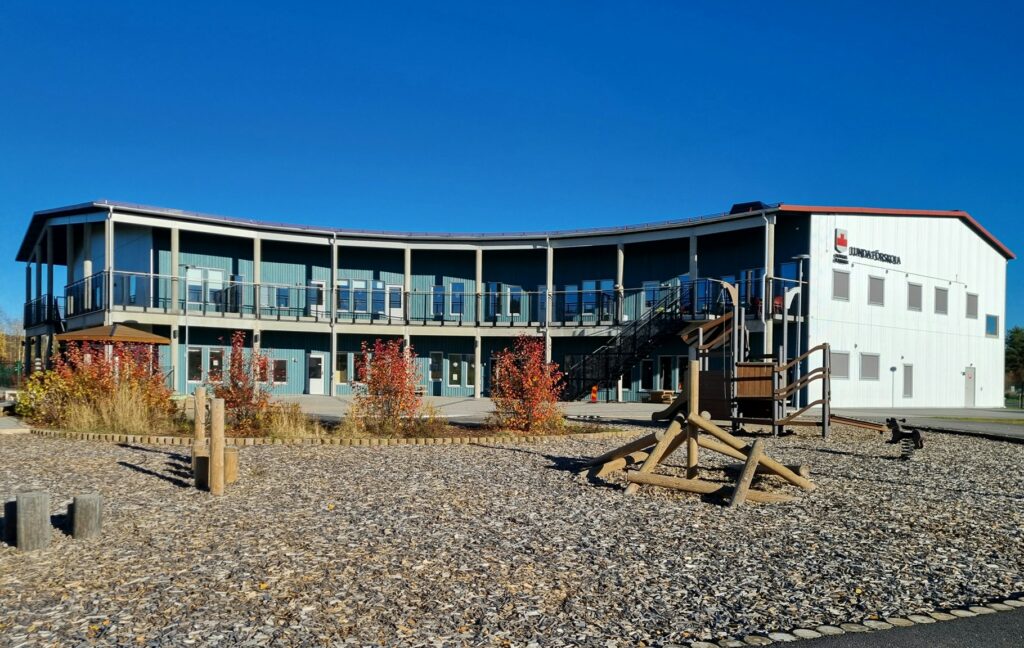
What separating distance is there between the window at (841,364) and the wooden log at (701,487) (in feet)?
71.9

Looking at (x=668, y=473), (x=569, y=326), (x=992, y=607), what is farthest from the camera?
(x=569, y=326)

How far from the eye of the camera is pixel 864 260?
98.2 feet

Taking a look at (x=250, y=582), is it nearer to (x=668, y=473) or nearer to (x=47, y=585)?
(x=47, y=585)

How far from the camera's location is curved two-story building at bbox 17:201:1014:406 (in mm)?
28766

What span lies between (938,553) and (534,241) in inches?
1098

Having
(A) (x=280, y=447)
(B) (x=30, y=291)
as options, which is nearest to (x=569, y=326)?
(A) (x=280, y=447)

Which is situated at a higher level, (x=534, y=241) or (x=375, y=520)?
(x=534, y=241)

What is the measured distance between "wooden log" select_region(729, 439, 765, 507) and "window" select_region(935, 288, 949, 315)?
28.7m

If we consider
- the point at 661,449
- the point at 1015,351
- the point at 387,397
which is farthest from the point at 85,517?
the point at 1015,351

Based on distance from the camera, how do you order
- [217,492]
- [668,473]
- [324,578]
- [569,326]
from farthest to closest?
[569,326] → [668,473] → [217,492] → [324,578]

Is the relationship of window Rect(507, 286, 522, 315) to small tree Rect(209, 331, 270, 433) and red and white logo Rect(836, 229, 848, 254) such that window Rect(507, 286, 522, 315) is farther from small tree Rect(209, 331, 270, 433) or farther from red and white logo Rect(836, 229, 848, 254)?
small tree Rect(209, 331, 270, 433)

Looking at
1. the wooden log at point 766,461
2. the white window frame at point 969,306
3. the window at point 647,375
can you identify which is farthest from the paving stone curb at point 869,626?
the white window frame at point 969,306

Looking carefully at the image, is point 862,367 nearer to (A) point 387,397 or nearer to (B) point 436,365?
(B) point 436,365

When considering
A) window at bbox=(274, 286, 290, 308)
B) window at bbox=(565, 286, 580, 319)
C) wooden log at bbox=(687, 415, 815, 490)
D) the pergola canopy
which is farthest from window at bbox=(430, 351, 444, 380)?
wooden log at bbox=(687, 415, 815, 490)
